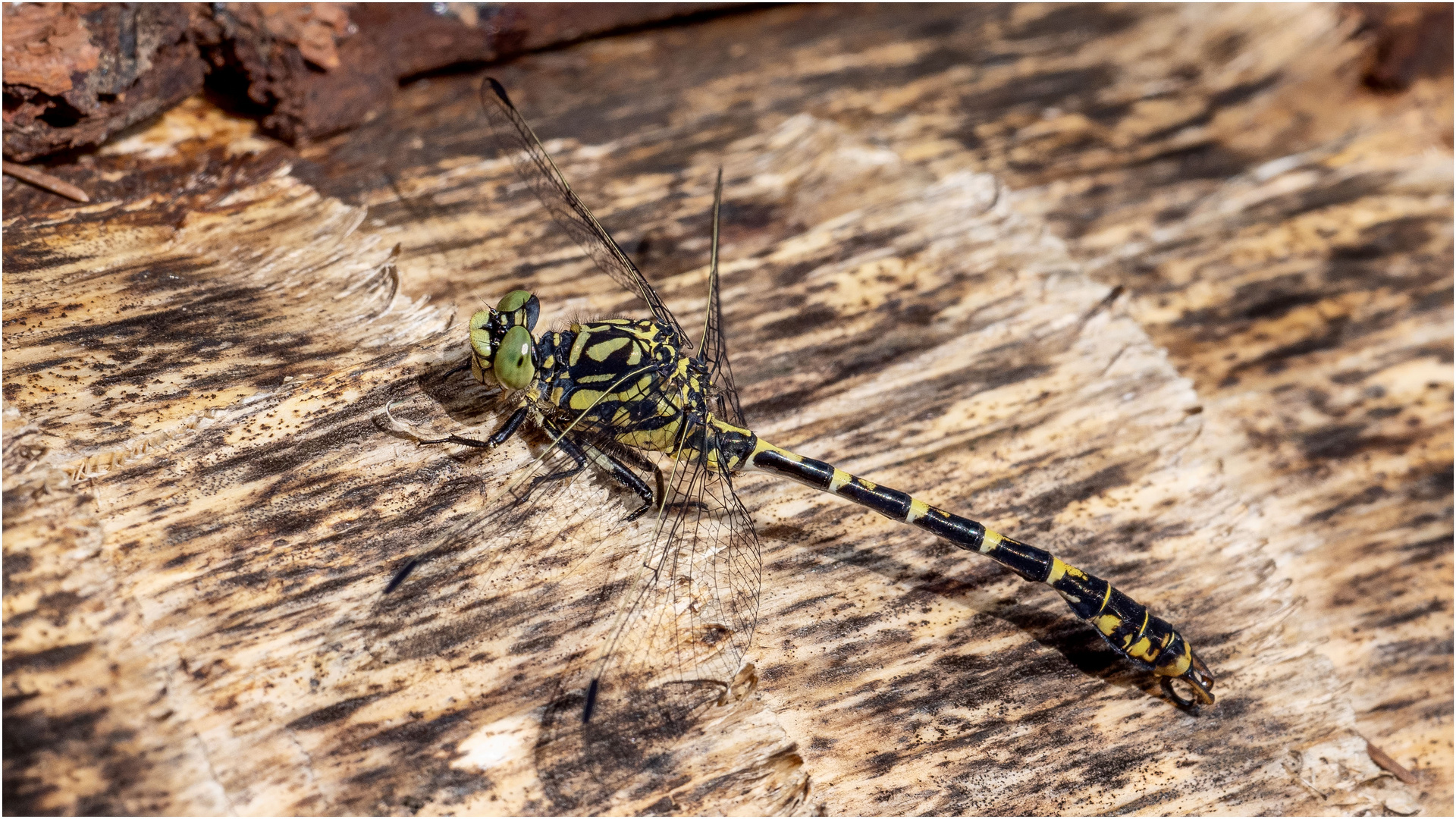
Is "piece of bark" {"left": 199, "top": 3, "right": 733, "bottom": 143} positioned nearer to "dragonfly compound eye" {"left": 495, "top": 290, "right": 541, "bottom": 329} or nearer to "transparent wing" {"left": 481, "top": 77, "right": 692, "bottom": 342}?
"transparent wing" {"left": 481, "top": 77, "right": 692, "bottom": 342}

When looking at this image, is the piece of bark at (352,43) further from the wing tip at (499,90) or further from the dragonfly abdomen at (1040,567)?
the dragonfly abdomen at (1040,567)

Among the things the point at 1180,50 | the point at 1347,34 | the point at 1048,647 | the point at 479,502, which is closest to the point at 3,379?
the point at 479,502

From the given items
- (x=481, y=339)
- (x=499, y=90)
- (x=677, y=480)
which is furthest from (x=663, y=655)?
(x=499, y=90)

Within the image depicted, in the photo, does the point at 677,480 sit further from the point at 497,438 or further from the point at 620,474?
the point at 497,438

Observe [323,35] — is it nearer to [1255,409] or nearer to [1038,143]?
Result: [1038,143]

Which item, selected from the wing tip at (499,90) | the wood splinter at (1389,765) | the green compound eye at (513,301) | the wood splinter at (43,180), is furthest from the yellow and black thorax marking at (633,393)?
the wood splinter at (1389,765)
